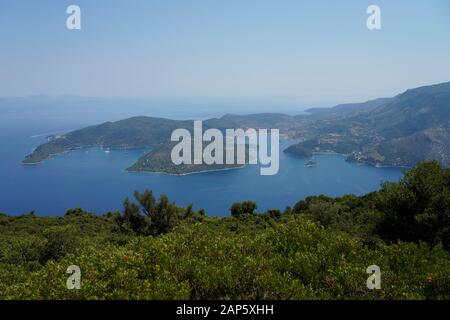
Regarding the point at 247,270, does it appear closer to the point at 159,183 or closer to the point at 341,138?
the point at 159,183

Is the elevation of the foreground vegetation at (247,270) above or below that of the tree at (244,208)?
above

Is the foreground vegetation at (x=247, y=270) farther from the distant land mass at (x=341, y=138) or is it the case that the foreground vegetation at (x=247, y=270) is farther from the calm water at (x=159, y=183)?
the distant land mass at (x=341, y=138)

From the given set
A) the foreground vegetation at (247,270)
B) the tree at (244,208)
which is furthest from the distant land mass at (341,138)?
the foreground vegetation at (247,270)

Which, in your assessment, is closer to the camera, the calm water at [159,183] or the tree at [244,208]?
the tree at [244,208]

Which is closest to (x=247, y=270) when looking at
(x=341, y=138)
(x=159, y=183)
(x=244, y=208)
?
(x=244, y=208)

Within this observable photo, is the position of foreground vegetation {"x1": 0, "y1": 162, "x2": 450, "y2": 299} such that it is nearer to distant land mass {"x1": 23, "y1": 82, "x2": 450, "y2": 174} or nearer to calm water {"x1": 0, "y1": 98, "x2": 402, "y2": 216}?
calm water {"x1": 0, "y1": 98, "x2": 402, "y2": 216}

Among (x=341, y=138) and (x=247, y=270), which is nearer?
(x=247, y=270)

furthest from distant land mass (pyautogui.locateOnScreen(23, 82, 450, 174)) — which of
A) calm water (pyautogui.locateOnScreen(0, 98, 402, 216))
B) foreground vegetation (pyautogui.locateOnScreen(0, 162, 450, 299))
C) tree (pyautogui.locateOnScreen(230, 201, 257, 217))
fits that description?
foreground vegetation (pyautogui.locateOnScreen(0, 162, 450, 299))

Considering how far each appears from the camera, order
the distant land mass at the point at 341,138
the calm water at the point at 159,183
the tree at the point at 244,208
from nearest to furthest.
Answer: the tree at the point at 244,208
the calm water at the point at 159,183
the distant land mass at the point at 341,138

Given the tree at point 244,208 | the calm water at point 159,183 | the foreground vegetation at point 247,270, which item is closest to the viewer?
the foreground vegetation at point 247,270

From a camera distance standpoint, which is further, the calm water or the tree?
the calm water
